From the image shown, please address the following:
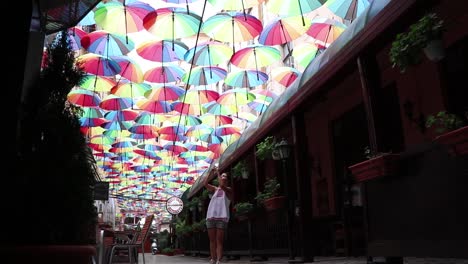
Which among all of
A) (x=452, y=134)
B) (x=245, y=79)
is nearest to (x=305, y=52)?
(x=245, y=79)

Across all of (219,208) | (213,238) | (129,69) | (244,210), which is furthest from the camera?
(129,69)

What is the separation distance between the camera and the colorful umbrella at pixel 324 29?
1102cm

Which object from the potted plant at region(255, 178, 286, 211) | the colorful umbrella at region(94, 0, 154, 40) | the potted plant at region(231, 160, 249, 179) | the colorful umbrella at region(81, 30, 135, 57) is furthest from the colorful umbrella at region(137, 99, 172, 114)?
the potted plant at region(255, 178, 286, 211)

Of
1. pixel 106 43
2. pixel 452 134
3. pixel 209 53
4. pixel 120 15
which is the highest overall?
pixel 120 15

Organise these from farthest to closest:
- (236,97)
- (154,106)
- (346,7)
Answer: (154,106), (236,97), (346,7)

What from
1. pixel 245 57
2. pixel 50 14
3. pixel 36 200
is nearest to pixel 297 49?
pixel 245 57

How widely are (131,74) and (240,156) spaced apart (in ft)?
12.8

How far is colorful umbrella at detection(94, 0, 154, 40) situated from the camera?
10117 millimetres

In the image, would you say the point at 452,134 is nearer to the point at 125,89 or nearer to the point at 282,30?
the point at 282,30

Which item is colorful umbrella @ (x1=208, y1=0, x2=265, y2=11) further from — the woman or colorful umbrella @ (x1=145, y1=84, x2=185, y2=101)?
colorful umbrella @ (x1=145, y1=84, x2=185, y2=101)

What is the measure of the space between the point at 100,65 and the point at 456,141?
31.5ft

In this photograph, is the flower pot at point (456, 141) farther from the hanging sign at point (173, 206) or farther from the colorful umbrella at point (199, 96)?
the hanging sign at point (173, 206)

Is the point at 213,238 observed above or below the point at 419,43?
below

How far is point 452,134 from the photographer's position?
4.10 m
